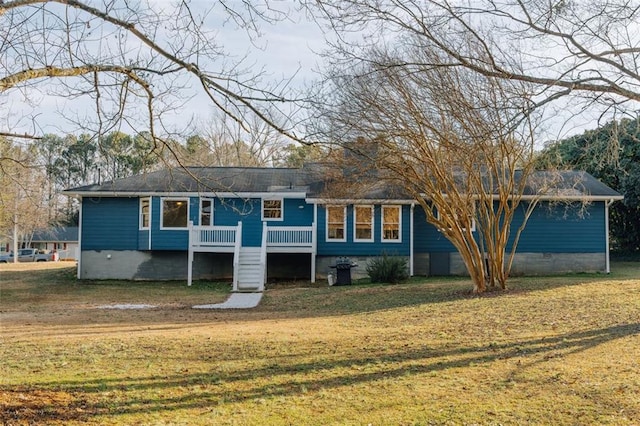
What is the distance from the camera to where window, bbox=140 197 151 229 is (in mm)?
23156

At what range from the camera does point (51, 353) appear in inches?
316

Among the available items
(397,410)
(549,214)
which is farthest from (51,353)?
(549,214)

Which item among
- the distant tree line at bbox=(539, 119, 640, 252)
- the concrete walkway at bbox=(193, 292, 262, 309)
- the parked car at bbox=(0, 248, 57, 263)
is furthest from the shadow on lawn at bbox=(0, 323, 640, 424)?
the parked car at bbox=(0, 248, 57, 263)

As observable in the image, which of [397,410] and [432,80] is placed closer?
[397,410]

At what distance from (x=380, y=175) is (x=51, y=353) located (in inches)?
384

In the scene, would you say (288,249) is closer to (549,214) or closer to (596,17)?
(549,214)

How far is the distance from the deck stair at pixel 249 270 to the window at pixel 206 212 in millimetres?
2370

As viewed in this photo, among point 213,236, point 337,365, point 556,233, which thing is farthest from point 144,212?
point 337,365

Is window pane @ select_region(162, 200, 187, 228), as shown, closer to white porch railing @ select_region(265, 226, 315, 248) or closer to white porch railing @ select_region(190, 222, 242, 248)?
white porch railing @ select_region(190, 222, 242, 248)

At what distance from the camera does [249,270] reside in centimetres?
2108

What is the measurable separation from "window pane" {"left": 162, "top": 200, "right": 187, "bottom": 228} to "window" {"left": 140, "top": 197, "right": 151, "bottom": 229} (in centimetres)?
65

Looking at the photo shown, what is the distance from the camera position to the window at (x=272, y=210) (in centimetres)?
2338

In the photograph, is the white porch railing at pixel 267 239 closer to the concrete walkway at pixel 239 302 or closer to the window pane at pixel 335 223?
the window pane at pixel 335 223

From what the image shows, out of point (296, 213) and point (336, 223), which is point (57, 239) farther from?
point (336, 223)
